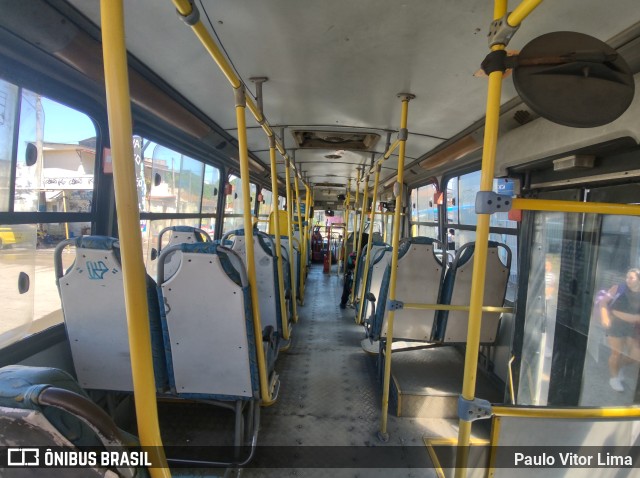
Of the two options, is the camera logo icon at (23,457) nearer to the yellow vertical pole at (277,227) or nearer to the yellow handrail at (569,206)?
the yellow handrail at (569,206)

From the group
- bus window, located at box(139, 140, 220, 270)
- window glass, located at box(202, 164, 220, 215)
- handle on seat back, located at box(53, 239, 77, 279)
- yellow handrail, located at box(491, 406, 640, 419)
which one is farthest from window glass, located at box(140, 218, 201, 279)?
yellow handrail, located at box(491, 406, 640, 419)

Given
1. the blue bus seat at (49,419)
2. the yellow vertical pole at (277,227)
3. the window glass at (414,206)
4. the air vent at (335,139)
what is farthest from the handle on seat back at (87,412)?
the window glass at (414,206)

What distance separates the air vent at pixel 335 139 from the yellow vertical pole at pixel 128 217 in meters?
2.88

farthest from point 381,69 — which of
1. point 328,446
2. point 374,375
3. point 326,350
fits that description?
point 326,350

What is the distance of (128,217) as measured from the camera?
30.7 inches

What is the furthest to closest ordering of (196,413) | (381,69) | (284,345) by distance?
1. (284,345)
2. (196,413)
3. (381,69)

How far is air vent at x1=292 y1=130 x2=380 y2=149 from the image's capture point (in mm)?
3572

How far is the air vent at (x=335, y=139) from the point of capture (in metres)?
3.57

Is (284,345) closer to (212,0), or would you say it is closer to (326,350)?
(326,350)

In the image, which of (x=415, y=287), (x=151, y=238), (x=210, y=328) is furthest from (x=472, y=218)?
(x=151, y=238)

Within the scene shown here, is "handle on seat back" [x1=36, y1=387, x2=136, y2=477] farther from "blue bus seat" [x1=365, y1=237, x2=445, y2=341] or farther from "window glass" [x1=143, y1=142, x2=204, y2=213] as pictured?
"window glass" [x1=143, y1=142, x2=204, y2=213]

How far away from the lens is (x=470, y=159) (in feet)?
12.7

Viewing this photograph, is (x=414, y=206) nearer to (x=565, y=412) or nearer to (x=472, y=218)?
(x=472, y=218)

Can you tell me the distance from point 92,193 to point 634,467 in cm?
357
